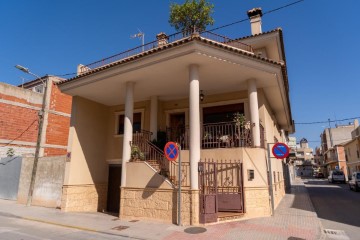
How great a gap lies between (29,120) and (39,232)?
1554 cm

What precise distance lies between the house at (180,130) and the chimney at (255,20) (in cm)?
182

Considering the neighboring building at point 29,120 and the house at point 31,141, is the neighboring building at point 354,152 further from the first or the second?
the house at point 31,141

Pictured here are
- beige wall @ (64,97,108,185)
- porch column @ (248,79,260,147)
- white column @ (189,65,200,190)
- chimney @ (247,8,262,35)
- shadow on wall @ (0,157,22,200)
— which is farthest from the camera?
chimney @ (247,8,262,35)

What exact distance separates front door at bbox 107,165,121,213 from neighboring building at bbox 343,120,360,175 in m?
34.2

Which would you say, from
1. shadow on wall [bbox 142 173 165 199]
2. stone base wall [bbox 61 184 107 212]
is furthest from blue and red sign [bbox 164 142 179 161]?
stone base wall [bbox 61 184 107 212]

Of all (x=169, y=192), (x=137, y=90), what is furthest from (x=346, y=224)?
(x=137, y=90)

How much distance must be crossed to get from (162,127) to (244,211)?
5.97m

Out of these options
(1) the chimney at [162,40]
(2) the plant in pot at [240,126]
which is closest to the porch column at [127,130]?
(1) the chimney at [162,40]

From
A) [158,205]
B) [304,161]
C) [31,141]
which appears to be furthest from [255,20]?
[304,161]

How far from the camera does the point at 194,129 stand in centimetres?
856

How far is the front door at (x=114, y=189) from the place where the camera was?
43.3ft

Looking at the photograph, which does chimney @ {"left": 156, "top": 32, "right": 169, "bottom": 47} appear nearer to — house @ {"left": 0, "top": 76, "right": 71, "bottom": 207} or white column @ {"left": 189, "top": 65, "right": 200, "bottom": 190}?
white column @ {"left": 189, "top": 65, "right": 200, "bottom": 190}

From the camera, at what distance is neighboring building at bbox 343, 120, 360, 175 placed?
35.4 meters

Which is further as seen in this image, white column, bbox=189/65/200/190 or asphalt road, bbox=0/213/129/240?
white column, bbox=189/65/200/190
